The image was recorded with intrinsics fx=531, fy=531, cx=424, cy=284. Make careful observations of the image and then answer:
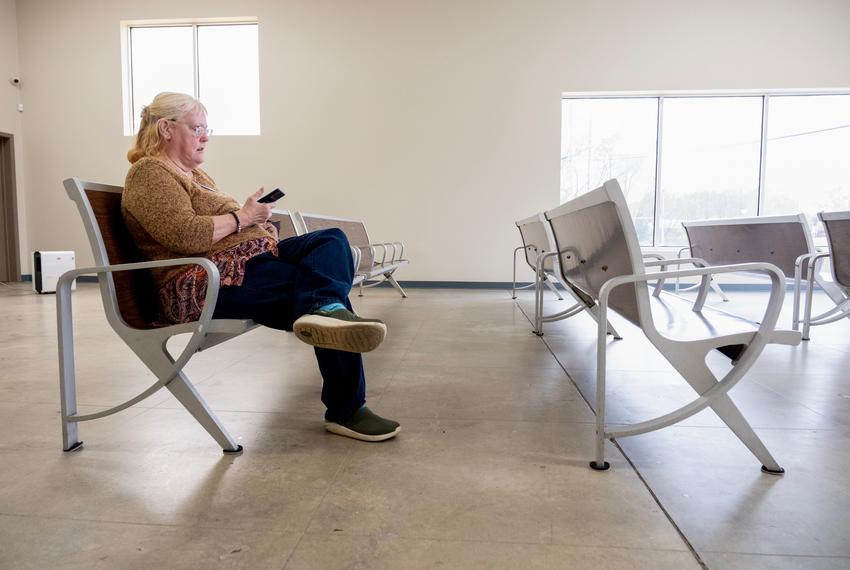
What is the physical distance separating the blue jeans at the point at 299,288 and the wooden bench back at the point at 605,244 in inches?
28.3

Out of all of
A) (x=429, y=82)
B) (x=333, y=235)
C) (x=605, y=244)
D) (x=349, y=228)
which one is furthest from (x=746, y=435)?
(x=429, y=82)

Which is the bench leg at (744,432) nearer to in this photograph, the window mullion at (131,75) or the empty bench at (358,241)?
the empty bench at (358,241)

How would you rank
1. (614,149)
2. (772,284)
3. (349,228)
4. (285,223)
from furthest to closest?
(614,149) → (349,228) → (285,223) → (772,284)

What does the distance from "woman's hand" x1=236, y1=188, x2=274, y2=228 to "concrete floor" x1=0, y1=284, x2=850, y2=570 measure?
0.64 meters

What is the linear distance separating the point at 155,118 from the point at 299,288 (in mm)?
692

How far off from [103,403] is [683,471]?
→ 1.91m

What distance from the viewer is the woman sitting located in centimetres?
142

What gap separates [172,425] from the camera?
5.49 ft

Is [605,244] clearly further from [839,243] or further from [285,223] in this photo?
[285,223]

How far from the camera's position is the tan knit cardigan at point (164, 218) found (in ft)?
4.64

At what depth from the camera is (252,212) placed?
60.4 inches

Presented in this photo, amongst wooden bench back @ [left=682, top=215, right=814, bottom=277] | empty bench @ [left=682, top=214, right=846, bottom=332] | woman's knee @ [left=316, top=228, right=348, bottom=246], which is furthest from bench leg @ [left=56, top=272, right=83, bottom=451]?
wooden bench back @ [left=682, top=215, right=814, bottom=277]

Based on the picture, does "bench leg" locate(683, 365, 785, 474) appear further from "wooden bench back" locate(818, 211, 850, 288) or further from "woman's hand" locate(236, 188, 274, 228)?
"wooden bench back" locate(818, 211, 850, 288)

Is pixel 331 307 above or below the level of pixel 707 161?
below
